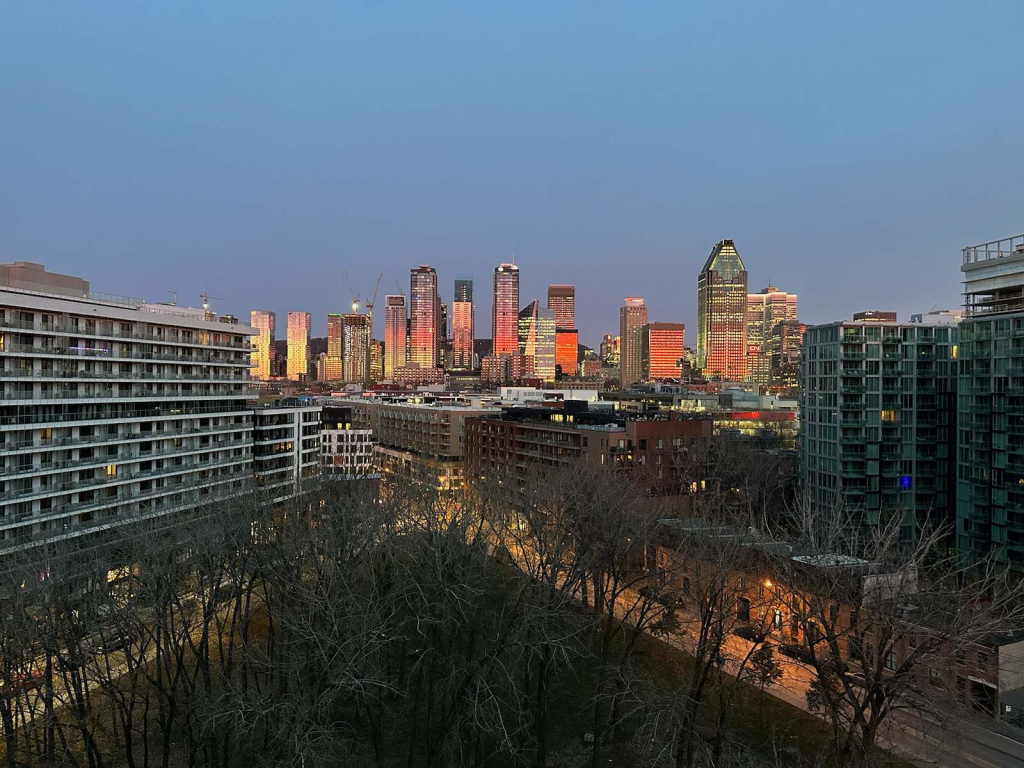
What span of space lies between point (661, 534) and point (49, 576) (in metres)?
39.8

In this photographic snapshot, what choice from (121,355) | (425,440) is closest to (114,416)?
(121,355)

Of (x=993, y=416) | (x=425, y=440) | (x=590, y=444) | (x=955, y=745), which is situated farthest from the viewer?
(x=425, y=440)

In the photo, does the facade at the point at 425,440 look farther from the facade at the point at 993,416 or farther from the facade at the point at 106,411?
the facade at the point at 993,416

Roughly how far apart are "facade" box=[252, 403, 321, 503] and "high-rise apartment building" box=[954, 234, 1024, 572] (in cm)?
7064

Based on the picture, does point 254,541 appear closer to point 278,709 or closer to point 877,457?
point 278,709

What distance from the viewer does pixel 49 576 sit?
33.3 metres

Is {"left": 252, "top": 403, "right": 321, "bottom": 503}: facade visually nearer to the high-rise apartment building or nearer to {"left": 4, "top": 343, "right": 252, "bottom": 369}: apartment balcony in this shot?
{"left": 4, "top": 343, "right": 252, "bottom": 369}: apartment balcony

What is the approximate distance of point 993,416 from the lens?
56.8 metres

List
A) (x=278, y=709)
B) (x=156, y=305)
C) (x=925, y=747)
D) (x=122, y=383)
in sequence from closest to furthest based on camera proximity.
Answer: (x=278, y=709), (x=925, y=747), (x=122, y=383), (x=156, y=305)

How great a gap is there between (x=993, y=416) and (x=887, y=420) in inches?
576

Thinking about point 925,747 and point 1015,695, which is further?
point 1015,695

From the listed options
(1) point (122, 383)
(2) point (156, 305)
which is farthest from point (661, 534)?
(2) point (156, 305)

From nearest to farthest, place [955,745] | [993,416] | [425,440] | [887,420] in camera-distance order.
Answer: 1. [955,745]
2. [993,416]
3. [887,420]
4. [425,440]

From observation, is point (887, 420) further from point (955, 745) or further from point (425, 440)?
point (425, 440)
